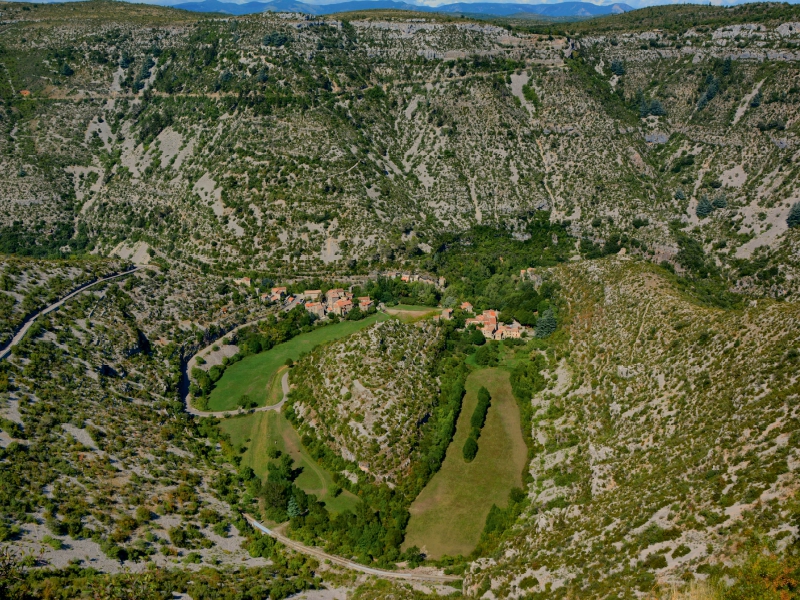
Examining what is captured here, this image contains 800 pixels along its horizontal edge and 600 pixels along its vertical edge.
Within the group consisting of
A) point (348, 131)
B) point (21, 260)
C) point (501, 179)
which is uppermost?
point (348, 131)

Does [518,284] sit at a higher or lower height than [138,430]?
higher

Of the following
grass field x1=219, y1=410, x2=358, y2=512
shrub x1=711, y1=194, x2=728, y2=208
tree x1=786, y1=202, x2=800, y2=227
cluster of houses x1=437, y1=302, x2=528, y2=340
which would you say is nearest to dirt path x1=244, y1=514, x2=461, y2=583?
grass field x1=219, y1=410, x2=358, y2=512

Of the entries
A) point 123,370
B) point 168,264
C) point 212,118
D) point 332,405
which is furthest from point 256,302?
point 212,118

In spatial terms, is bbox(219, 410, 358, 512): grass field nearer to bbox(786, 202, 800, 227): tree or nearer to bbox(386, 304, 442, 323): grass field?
bbox(386, 304, 442, 323): grass field

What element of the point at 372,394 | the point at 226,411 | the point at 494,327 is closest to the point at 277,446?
the point at 226,411

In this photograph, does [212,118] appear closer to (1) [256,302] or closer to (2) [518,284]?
(1) [256,302]
